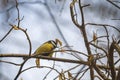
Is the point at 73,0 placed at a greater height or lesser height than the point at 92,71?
greater

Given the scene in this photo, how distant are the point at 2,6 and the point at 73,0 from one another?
1.57 m

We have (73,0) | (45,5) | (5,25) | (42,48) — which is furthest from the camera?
(45,5)

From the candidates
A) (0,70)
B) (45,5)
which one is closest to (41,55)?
(45,5)

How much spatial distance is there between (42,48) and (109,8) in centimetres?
158

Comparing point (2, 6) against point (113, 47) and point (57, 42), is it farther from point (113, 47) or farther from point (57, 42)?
point (113, 47)

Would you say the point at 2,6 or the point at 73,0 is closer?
the point at 73,0

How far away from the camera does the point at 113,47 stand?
0.47 meters

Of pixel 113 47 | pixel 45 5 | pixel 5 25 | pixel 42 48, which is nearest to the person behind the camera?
pixel 113 47

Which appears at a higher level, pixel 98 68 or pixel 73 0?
pixel 73 0

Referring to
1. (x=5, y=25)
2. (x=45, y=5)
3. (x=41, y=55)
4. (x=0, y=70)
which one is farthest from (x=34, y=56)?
(x=0, y=70)

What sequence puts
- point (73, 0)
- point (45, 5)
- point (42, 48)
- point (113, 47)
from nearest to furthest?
point (113, 47)
point (73, 0)
point (42, 48)
point (45, 5)

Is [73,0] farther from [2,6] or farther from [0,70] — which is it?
[0,70]

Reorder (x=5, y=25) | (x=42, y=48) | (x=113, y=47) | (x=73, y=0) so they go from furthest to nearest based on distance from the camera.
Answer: (x=5, y=25)
(x=42, y=48)
(x=73, y=0)
(x=113, y=47)

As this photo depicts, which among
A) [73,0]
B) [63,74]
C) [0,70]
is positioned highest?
[73,0]
